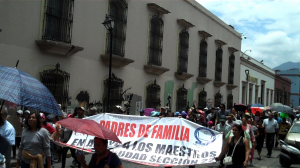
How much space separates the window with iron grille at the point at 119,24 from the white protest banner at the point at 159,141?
824 centimetres

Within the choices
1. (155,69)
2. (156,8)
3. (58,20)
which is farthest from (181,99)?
(58,20)

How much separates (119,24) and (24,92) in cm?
1183

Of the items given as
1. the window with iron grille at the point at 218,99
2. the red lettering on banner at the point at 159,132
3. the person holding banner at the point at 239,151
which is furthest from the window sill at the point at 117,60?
the window with iron grille at the point at 218,99

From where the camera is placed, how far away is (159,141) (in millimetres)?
7824

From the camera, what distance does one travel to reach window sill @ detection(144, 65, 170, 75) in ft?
60.9

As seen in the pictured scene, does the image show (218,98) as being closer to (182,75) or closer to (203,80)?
(203,80)

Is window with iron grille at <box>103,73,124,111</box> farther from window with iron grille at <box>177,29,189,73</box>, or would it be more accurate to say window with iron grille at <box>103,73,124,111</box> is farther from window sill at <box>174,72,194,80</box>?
window with iron grille at <box>177,29,189,73</box>

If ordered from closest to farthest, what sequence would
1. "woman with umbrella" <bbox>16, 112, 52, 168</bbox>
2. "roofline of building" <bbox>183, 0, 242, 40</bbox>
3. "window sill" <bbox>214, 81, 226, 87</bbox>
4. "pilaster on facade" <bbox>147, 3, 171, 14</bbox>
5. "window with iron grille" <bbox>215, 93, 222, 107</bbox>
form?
"woman with umbrella" <bbox>16, 112, 52, 168</bbox>, "pilaster on facade" <bbox>147, 3, 171, 14</bbox>, "roofline of building" <bbox>183, 0, 242, 40</bbox>, "window sill" <bbox>214, 81, 226, 87</bbox>, "window with iron grille" <bbox>215, 93, 222, 107</bbox>

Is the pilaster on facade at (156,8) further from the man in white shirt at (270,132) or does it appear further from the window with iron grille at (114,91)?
the man in white shirt at (270,132)

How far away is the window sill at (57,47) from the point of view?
40.4ft

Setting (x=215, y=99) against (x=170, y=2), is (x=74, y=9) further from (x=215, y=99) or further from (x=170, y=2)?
(x=215, y=99)

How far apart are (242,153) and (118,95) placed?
10341 mm

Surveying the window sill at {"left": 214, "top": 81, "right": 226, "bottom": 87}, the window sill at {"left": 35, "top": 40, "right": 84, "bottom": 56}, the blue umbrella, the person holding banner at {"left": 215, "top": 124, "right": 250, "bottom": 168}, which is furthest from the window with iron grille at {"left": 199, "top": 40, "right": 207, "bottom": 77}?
the blue umbrella

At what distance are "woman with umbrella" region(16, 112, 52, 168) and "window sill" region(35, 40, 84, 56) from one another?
6.68m
